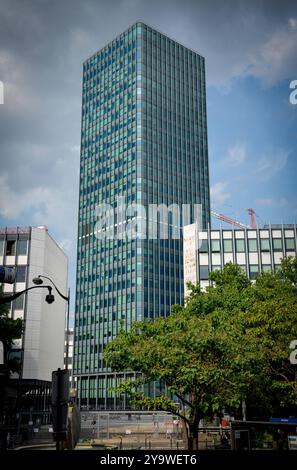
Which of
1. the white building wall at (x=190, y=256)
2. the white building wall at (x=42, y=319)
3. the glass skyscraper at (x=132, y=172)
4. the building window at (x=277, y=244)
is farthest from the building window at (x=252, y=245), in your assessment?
the glass skyscraper at (x=132, y=172)

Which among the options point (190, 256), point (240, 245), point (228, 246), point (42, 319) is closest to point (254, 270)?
point (240, 245)

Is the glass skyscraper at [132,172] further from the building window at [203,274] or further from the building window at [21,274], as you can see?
the building window at [21,274]

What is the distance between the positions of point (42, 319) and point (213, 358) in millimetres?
43835

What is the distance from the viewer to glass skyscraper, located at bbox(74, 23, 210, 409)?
139750 mm

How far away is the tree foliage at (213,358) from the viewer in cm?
3206

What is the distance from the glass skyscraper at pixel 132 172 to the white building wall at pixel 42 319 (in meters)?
55.4

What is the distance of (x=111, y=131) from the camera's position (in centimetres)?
15725

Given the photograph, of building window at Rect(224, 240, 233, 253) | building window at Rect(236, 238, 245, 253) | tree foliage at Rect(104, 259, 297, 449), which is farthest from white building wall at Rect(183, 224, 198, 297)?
tree foliage at Rect(104, 259, 297, 449)

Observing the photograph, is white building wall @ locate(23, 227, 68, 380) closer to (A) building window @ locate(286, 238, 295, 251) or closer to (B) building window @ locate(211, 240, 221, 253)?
(B) building window @ locate(211, 240, 221, 253)

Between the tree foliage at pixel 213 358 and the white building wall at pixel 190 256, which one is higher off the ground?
the white building wall at pixel 190 256

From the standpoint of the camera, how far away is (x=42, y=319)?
72250 millimetres

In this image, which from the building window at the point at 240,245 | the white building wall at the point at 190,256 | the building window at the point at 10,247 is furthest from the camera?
the building window at the point at 240,245

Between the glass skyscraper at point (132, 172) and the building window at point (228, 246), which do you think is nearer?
the building window at point (228, 246)
